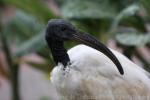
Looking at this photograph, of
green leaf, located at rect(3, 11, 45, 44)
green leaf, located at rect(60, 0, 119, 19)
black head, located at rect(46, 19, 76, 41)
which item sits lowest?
black head, located at rect(46, 19, 76, 41)

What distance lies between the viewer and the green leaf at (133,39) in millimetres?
3883

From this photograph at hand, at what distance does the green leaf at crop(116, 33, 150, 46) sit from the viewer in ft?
12.7

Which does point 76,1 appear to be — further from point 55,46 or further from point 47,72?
point 55,46

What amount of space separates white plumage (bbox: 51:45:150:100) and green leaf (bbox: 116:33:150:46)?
559mm

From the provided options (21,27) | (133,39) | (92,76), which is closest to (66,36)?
(92,76)

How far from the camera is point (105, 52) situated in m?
3.16

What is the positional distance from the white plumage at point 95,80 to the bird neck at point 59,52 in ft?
0.08

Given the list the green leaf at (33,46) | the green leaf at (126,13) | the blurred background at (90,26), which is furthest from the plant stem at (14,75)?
the green leaf at (126,13)

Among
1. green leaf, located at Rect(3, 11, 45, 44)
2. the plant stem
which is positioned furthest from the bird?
green leaf, located at Rect(3, 11, 45, 44)

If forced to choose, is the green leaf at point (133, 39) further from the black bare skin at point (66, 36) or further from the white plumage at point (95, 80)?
the black bare skin at point (66, 36)

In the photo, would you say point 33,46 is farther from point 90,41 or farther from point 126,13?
point 90,41

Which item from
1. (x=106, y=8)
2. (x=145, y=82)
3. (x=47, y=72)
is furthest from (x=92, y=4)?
Result: (x=145, y=82)

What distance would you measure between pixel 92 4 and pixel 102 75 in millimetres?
1184

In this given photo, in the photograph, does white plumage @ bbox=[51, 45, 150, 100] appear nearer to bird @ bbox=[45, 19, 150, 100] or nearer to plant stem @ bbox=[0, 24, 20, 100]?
bird @ bbox=[45, 19, 150, 100]
